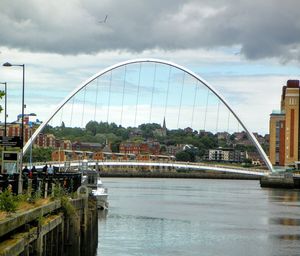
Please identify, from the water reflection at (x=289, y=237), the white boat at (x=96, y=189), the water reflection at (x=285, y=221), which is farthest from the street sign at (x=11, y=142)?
the water reflection at (x=285, y=221)

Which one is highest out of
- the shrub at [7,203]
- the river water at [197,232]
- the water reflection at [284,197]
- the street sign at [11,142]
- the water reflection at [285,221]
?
the street sign at [11,142]

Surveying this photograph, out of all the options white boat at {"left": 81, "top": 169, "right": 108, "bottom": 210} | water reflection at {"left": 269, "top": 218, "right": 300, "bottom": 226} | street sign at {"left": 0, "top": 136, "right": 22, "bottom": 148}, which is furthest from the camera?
white boat at {"left": 81, "top": 169, "right": 108, "bottom": 210}

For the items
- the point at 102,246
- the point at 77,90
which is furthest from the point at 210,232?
the point at 77,90

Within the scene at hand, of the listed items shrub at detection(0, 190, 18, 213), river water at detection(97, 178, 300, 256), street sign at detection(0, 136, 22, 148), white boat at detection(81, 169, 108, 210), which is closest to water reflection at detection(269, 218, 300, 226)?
river water at detection(97, 178, 300, 256)

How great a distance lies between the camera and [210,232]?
153 ft

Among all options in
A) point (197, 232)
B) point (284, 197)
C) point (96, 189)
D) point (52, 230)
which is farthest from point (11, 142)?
point (284, 197)

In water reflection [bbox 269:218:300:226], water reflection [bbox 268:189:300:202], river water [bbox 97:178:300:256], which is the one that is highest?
water reflection [bbox 268:189:300:202]

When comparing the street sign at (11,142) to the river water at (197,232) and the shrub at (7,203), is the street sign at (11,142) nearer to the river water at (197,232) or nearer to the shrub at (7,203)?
the shrub at (7,203)

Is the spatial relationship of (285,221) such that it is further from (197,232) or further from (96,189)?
(96,189)

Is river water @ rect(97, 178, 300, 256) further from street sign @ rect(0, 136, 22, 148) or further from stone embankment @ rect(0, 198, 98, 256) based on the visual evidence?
street sign @ rect(0, 136, 22, 148)

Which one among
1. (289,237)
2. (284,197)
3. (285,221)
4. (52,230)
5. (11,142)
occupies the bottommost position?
(289,237)

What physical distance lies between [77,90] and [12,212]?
108 meters

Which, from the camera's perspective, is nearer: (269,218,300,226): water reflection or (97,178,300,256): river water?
(97,178,300,256): river water

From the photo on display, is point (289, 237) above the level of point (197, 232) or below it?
above
